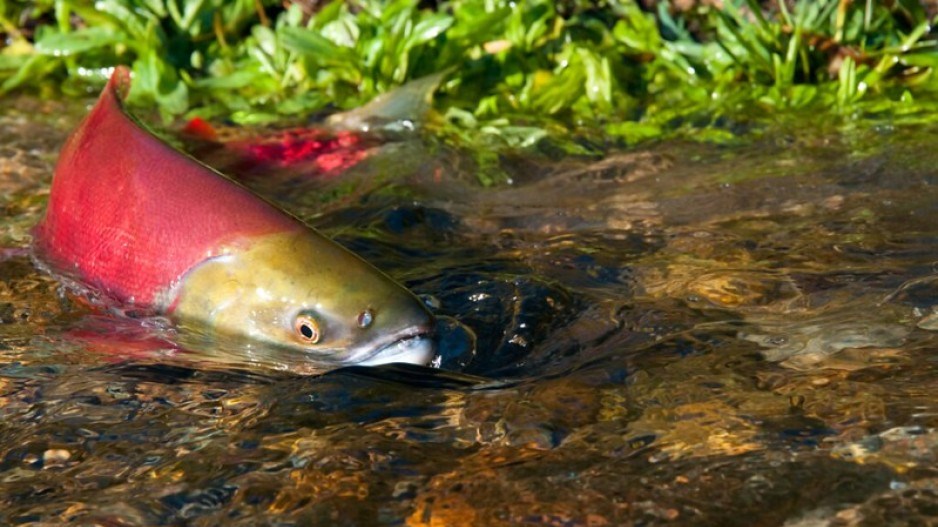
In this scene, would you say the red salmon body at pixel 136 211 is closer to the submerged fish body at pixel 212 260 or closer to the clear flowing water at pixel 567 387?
the submerged fish body at pixel 212 260

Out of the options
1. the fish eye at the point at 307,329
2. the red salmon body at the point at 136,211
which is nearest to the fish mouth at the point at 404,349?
the fish eye at the point at 307,329

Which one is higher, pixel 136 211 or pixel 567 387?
pixel 136 211

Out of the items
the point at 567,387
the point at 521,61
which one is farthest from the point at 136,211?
the point at 521,61

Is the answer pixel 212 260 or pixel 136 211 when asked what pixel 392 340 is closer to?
pixel 212 260

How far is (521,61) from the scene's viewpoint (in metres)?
6.14

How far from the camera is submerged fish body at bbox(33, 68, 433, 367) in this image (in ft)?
10.6

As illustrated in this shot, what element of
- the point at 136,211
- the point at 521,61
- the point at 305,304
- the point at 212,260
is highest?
→ the point at 521,61

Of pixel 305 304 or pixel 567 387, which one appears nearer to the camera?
pixel 567 387

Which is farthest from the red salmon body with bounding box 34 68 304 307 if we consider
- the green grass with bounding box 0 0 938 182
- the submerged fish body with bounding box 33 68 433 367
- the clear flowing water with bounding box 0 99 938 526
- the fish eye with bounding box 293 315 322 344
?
the green grass with bounding box 0 0 938 182

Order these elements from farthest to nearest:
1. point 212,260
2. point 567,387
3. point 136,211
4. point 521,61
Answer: point 521,61
point 136,211
point 212,260
point 567,387

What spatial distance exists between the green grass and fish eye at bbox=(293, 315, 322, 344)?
2.20 metres

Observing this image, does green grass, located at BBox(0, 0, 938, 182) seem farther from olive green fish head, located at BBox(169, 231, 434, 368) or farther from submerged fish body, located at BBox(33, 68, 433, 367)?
olive green fish head, located at BBox(169, 231, 434, 368)

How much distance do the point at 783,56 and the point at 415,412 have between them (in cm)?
331

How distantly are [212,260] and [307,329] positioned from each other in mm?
331
